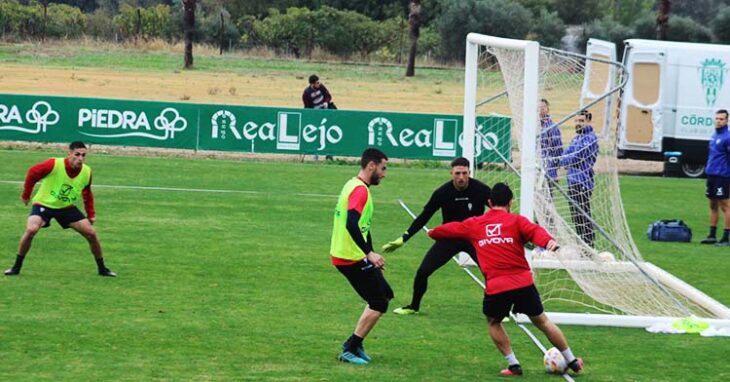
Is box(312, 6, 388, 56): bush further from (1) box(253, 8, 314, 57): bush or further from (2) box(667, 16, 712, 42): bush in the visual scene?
(2) box(667, 16, 712, 42): bush

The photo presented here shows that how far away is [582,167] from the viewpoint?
18.2 m

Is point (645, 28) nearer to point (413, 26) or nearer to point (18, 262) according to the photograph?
point (413, 26)

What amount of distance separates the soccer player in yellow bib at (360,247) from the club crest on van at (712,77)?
2292 cm

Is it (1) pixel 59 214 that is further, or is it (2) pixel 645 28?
(2) pixel 645 28

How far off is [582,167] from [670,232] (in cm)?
449

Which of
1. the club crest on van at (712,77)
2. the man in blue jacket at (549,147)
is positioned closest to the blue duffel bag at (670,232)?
the man in blue jacket at (549,147)

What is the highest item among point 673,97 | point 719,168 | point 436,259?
point 673,97

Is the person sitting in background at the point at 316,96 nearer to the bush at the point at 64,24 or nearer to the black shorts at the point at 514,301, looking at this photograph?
the black shorts at the point at 514,301

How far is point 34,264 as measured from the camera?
16969mm

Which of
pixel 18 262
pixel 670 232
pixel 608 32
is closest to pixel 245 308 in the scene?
pixel 18 262

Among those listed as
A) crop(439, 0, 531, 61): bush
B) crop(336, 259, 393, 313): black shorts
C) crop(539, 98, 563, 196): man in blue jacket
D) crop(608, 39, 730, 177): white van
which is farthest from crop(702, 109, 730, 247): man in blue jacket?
crop(439, 0, 531, 61): bush

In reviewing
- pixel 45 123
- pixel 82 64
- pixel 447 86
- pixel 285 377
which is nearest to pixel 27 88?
pixel 82 64

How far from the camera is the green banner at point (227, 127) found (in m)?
32.4

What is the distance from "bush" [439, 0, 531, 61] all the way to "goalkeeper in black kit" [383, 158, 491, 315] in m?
57.4
